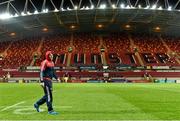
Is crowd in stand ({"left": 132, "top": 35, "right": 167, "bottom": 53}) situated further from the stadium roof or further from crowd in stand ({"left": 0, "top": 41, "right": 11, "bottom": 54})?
crowd in stand ({"left": 0, "top": 41, "right": 11, "bottom": 54})

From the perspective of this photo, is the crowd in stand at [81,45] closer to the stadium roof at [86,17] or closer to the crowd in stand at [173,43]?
the crowd in stand at [173,43]

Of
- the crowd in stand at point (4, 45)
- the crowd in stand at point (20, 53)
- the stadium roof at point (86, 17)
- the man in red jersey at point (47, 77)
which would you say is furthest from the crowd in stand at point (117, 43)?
the man in red jersey at point (47, 77)

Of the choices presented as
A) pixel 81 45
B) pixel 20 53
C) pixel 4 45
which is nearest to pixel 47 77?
pixel 20 53

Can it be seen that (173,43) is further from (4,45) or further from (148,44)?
(4,45)

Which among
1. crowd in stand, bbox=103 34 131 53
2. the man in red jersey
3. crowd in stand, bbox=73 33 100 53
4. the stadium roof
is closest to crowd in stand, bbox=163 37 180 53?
the stadium roof

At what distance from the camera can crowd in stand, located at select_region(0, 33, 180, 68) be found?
268 ft

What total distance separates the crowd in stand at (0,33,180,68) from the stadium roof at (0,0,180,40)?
1896 mm

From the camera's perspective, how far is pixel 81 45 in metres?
84.4

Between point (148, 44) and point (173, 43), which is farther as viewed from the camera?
point (173, 43)

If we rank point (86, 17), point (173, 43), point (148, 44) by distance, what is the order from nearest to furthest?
point (86, 17)
point (148, 44)
point (173, 43)

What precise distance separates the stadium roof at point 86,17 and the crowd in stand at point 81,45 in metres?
1.90

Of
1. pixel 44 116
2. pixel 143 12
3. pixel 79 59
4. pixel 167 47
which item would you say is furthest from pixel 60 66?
pixel 44 116

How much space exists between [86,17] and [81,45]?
10.0 metres

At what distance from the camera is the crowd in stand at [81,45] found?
81.8 metres
